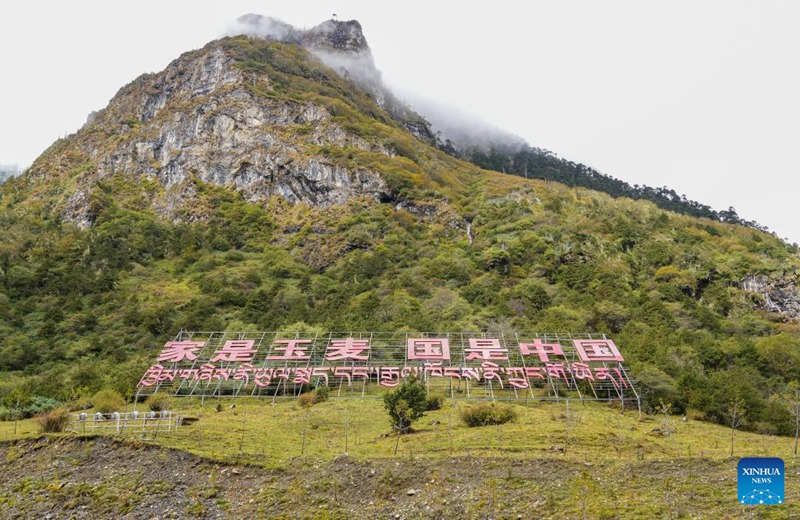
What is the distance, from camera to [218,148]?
113 metres

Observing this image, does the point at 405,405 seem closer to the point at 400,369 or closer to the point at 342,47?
the point at 400,369

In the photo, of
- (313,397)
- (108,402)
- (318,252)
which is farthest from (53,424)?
(318,252)

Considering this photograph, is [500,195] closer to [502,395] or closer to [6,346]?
[502,395]

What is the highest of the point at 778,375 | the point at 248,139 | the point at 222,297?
the point at 248,139

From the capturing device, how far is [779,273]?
246 ft

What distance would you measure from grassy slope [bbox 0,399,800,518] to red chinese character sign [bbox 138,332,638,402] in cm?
751

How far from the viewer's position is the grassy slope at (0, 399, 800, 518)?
54.1 feet

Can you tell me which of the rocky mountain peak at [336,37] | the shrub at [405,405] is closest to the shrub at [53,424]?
the shrub at [405,405]

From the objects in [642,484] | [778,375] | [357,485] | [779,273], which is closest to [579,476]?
[642,484]

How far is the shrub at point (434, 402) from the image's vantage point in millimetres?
37188

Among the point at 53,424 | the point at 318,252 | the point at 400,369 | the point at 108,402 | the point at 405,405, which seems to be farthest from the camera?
the point at 318,252

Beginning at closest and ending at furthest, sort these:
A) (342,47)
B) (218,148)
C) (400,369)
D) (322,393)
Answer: (322,393) < (400,369) < (218,148) < (342,47)

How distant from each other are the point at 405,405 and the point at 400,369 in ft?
46.7

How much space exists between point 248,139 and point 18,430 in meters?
89.7
